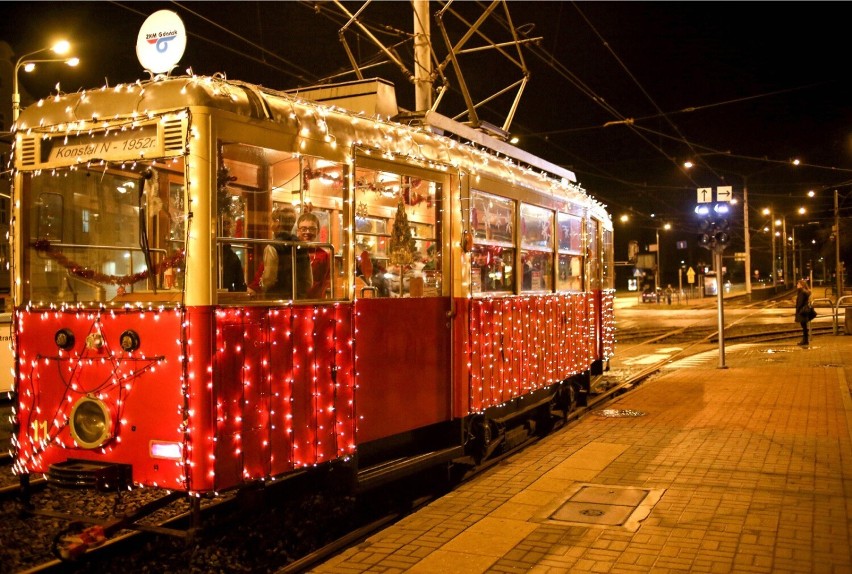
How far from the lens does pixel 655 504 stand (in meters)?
6.36

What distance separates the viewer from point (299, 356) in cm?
562

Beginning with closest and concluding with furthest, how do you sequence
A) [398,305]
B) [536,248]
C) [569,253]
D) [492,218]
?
1. [398,305]
2. [492,218]
3. [536,248]
4. [569,253]

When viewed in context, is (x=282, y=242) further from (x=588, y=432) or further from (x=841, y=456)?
(x=841, y=456)

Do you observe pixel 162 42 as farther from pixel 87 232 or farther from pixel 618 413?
pixel 618 413

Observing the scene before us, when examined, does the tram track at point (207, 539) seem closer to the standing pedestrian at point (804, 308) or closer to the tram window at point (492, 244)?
the tram window at point (492, 244)

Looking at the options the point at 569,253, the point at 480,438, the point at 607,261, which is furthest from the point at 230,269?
the point at 607,261

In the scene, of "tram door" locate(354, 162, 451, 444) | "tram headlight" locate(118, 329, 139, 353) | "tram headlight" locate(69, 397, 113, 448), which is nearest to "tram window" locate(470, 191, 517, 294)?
"tram door" locate(354, 162, 451, 444)

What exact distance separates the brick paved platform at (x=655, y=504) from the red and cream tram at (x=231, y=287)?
92 cm

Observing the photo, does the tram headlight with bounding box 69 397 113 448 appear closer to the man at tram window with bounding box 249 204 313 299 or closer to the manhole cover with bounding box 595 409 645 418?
the man at tram window with bounding box 249 204 313 299

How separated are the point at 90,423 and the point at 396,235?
2.90 metres

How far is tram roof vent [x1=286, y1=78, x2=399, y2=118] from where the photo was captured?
24.6ft

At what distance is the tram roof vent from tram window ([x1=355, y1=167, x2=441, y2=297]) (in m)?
0.96

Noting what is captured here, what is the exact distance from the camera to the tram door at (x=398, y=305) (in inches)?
251

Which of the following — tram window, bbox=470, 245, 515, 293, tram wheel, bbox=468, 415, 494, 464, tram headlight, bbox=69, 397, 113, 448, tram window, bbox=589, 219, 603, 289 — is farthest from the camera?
tram window, bbox=589, 219, 603, 289
